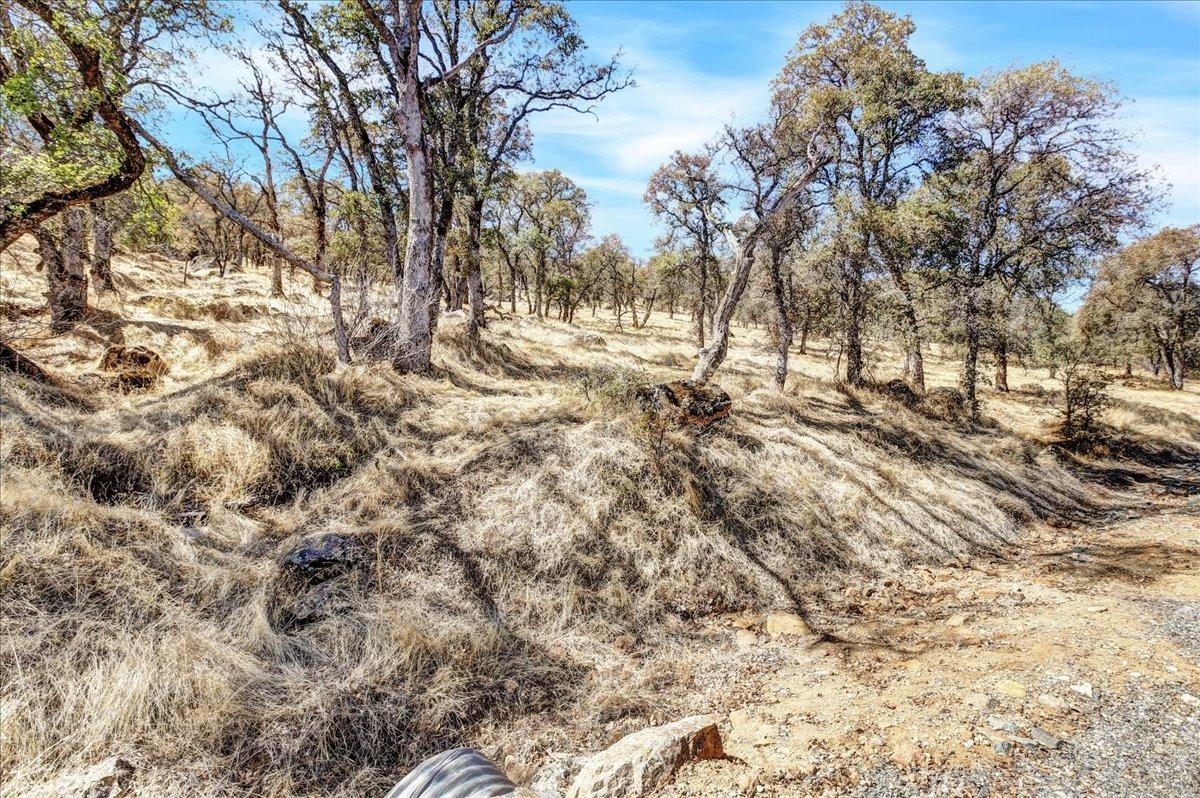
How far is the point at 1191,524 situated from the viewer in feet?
25.1

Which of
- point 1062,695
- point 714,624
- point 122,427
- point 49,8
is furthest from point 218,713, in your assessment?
point 49,8

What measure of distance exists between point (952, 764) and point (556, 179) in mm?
29549

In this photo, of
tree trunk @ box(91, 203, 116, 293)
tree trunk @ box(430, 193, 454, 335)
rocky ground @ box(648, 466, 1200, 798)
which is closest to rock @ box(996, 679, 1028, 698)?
rocky ground @ box(648, 466, 1200, 798)

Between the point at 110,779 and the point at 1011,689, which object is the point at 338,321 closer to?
the point at 110,779

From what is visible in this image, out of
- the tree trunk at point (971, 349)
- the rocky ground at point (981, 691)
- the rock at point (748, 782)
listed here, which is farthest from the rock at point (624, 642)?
the tree trunk at point (971, 349)

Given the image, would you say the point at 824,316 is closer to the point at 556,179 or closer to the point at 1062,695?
the point at 1062,695

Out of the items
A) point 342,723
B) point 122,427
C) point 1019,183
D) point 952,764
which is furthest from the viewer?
point 1019,183

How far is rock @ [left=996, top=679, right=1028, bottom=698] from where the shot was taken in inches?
132

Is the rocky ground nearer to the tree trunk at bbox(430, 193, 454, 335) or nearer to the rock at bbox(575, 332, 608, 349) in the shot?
the tree trunk at bbox(430, 193, 454, 335)

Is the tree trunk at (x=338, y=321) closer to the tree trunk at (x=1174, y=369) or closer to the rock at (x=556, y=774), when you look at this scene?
the rock at (x=556, y=774)

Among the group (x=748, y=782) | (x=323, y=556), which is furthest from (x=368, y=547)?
(x=748, y=782)

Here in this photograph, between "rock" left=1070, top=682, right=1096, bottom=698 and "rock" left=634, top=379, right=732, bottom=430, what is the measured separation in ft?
15.5

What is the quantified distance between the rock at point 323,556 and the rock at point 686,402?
4.23 metres

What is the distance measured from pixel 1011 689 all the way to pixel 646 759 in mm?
2830
